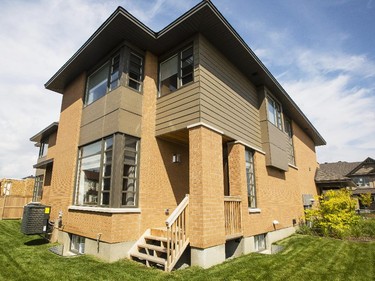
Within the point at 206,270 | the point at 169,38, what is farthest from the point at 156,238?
the point at 169,38

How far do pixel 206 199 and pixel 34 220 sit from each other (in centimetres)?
664

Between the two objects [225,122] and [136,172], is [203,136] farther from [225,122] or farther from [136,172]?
[136,172]

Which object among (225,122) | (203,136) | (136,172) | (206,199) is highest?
(225,122)

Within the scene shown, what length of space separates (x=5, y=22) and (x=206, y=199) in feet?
27.1

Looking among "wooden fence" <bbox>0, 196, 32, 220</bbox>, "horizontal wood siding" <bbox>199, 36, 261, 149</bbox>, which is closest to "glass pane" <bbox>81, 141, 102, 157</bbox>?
"horizontal wood siding" <bbox>199, 36, 261, 149</bbox>

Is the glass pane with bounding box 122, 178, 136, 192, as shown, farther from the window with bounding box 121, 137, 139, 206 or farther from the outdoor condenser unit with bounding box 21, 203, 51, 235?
the outdoor condenser unit with bounding box 21, 203, 51, 235

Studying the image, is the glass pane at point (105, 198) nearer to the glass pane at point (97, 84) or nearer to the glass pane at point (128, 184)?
the glass pane at point (128, 184)

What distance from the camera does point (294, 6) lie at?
25.4 ft

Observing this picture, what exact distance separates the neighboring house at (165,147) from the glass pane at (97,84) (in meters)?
0.05

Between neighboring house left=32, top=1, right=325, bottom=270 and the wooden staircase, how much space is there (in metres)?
0.04

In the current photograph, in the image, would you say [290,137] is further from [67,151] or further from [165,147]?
[67,151]

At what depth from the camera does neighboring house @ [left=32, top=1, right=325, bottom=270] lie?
6.43m

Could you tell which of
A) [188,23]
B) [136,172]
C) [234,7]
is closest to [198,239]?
[136,172]

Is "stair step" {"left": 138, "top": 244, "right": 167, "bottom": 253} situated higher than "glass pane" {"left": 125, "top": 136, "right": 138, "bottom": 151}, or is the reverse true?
"glass pane" {"left": 125, "top": 136, "right": 138, "bottom": 151}
